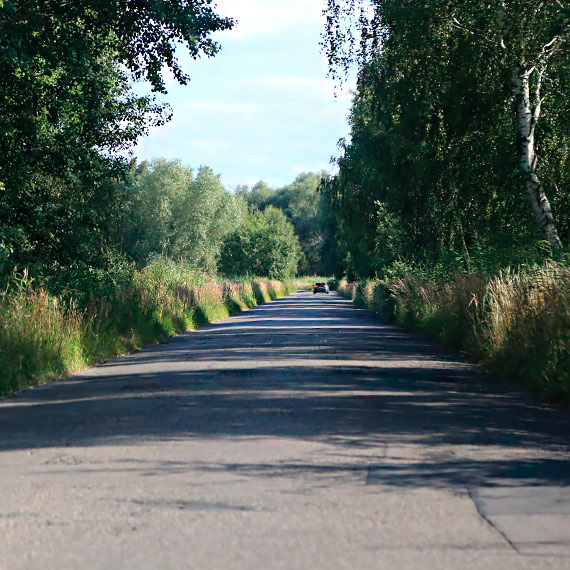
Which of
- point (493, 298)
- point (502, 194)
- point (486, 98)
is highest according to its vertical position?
point (486, 98)

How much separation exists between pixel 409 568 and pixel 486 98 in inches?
758

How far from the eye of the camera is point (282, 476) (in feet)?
19.1

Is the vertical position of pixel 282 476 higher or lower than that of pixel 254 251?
lower

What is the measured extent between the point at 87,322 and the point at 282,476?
1131 cm

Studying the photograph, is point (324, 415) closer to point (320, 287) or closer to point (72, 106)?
point (72, 106)

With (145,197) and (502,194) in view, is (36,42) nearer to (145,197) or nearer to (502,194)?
(502,194)

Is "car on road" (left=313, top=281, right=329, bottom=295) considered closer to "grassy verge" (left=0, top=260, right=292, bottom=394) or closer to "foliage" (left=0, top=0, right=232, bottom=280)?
"grassy verge" (left=0, top=260, right=292, bottom=394)

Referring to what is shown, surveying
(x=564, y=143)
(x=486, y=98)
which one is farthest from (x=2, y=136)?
(x=564, y=143)

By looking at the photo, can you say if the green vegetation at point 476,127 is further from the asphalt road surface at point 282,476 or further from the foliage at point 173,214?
the foliage at point 173,214

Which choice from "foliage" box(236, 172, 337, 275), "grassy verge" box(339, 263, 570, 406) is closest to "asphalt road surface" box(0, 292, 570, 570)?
"grassy verge" box(339, 263, 570, 406)

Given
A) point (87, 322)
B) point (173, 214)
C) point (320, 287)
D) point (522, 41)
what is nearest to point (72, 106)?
point (87, 322)

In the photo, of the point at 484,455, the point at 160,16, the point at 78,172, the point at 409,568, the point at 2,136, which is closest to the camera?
the point at 409,568

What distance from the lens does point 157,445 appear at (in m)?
6.91

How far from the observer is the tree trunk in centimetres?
1994
